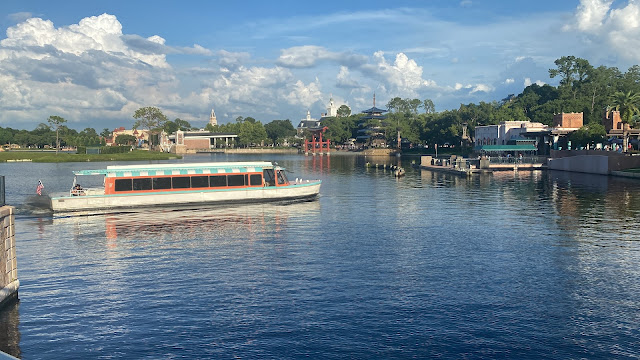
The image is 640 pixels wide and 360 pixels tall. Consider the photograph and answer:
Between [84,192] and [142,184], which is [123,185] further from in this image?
[84,192]

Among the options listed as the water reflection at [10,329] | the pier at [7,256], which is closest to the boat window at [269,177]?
the pier at [7,256]

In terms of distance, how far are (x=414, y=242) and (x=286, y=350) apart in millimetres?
21299

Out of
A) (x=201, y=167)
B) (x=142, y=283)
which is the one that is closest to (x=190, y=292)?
(x=142, y=283)

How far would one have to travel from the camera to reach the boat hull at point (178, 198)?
56.8m

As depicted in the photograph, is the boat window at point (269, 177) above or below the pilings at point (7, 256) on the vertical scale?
above

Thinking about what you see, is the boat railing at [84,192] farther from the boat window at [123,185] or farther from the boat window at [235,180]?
the boat window at [235,180]

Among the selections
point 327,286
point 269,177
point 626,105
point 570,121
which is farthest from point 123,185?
point 570,121

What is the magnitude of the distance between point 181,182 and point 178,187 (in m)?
0.65

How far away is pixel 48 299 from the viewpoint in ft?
88.1

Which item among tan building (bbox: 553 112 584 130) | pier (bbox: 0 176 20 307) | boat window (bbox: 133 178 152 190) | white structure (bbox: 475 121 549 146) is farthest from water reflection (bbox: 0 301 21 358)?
tan building (bbox: 553 112 584 130)

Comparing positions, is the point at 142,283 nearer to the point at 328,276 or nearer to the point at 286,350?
the point at 328,276

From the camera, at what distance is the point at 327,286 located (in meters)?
28.7

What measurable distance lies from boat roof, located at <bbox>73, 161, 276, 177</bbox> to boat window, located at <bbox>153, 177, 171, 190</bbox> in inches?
26.1

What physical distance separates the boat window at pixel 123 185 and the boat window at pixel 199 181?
6.58 metres
